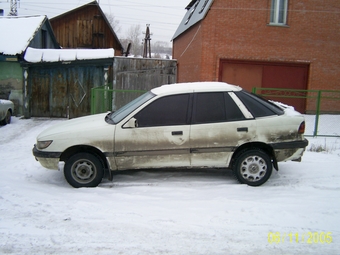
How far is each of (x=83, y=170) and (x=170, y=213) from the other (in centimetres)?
183

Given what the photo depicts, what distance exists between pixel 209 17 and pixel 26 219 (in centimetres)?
1212

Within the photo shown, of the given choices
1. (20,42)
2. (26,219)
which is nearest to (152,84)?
(20,42)

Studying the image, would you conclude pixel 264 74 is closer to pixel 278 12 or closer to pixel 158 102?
pixel 278 12

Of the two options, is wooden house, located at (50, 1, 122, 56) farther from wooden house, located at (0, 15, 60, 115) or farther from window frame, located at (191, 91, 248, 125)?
window frame, located at (191, 91, 248, 125)

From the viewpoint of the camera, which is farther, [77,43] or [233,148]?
[77,43]

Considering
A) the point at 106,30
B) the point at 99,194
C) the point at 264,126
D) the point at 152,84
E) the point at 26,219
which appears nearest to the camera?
the point at 26,219

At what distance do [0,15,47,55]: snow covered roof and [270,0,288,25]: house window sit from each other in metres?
11.1

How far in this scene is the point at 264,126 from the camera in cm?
548

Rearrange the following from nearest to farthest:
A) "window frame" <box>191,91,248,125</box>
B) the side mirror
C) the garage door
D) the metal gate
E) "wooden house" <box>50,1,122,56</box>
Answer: the side mirror
"window frame" <box>191,91,248,125</box>
the metal gate
the garage door
"wooden house" <box>50,1,122,56</box>

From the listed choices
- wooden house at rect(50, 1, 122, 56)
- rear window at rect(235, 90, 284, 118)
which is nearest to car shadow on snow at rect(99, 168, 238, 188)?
rear window at rect(235, 90, 284, 118)

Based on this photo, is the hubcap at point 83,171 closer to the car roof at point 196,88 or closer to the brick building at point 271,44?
the car roof at point 196,88

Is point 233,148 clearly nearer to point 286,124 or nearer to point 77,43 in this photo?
point 286,124

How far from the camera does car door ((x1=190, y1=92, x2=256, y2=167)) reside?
17.7 ft

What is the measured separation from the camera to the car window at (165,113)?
5398 mm
